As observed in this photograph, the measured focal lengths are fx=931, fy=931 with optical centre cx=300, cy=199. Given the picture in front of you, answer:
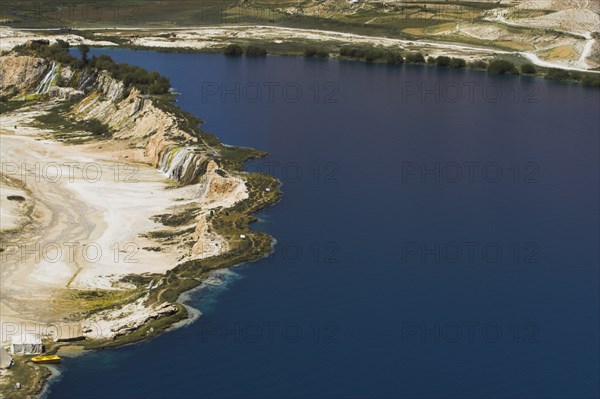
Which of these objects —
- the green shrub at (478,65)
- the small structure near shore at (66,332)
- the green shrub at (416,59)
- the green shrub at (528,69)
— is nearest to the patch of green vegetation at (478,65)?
the green shrub at (478,65)

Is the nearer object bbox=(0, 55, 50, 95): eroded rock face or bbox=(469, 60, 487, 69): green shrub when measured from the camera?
bbox=(0, 55, 50, 95): eroded rock face

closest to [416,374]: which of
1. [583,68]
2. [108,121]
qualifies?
[108,121]

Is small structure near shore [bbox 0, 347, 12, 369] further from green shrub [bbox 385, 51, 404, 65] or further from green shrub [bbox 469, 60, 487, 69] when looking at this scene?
green shrub [bbox 469, 60, 487, 69]

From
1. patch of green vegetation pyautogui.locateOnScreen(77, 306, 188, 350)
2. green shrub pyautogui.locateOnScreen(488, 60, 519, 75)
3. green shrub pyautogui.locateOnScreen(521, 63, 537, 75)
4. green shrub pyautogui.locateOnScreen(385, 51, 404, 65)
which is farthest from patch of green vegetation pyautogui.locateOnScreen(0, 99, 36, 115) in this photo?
green shrub pyautogui.locateOnScreen(521, 63, 537, 75)

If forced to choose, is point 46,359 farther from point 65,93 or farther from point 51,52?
point 51,52

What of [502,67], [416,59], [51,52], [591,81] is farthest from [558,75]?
[51,52]

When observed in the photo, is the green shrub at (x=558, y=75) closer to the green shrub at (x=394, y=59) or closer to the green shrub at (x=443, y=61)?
the green shrub at (x=443, y=61)

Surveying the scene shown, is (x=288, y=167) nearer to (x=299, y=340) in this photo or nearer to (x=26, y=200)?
(x=26, y=200)
